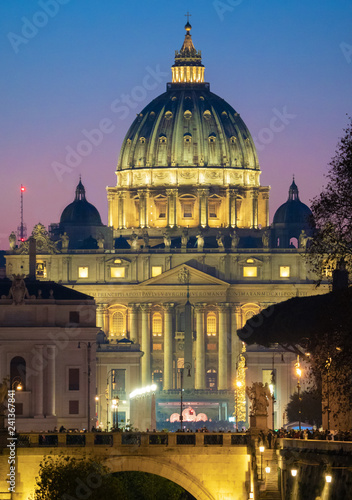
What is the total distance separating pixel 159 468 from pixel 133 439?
1563 mm

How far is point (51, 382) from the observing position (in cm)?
13312

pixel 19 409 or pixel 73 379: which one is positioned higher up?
pixel 73 379

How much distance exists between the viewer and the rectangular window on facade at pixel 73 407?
445 ft

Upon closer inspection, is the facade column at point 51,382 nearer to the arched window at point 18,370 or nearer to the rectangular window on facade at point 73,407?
the arched window at point 18,370

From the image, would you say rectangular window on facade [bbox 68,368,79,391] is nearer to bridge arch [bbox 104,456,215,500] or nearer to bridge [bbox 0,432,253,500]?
bridge [bbox 0,432,253,500]

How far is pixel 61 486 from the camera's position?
77.8 m

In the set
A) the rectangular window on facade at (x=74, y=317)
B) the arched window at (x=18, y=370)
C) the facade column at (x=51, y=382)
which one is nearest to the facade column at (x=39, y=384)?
the facade column at (x=51, y=382)

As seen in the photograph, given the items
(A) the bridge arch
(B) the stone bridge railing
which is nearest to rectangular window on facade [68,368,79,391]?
(B) the stone bridge railing

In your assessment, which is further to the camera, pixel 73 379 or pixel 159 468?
pixel 73 379

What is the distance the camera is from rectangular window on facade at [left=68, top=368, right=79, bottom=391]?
136500mm

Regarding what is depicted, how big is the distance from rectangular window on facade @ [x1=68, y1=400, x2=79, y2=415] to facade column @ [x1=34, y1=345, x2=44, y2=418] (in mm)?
3819

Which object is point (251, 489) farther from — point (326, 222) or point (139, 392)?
point (139, 392)

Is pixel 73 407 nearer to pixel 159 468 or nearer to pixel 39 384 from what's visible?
pixel 39 384

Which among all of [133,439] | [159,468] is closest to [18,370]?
[133,439]
